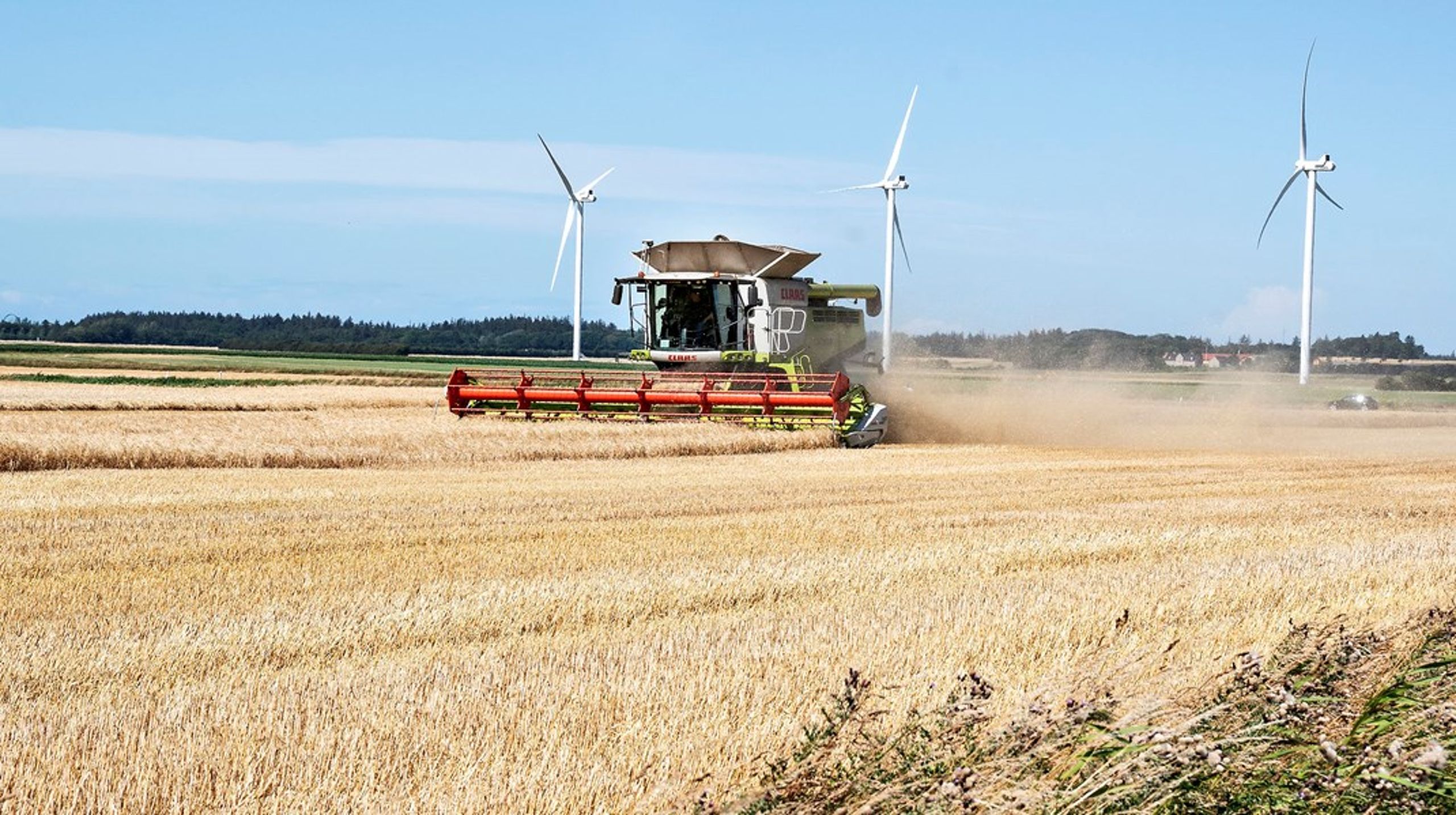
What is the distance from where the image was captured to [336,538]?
11.2 meters

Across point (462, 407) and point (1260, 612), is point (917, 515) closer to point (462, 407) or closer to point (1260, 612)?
point (1260, 612)

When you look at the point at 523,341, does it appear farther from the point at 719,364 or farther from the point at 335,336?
the point at 719,364

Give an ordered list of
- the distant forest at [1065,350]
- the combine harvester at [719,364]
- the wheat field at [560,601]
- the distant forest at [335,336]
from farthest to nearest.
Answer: the distant forest at [335,336] < the distant forest at [1065,350] < the combine harvester at [719,364] < the wheat field at [560,601]

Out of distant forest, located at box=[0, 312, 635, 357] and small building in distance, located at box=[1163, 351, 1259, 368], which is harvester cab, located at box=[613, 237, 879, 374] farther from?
distant forest, located at box=[0, 312, 635, 357]

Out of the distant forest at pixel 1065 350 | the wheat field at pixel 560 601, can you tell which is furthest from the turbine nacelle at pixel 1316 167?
the wheat field at pixel 560 601

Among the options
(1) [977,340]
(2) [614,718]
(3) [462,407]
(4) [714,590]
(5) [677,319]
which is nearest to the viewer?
(2) [614,718]

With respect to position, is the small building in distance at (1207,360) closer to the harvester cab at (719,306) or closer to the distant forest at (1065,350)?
the distant forest at (1065,350)

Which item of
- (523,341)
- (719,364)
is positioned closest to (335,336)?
(523,341)

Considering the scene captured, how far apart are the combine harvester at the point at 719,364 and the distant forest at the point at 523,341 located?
1.10 meters

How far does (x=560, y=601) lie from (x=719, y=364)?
18.8 metres

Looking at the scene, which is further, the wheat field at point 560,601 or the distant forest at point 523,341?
Result: the distant forest at point 523,341

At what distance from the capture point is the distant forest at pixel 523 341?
122ft

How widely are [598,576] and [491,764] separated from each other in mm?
4501

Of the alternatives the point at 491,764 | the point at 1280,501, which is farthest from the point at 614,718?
the point at 1280,501
